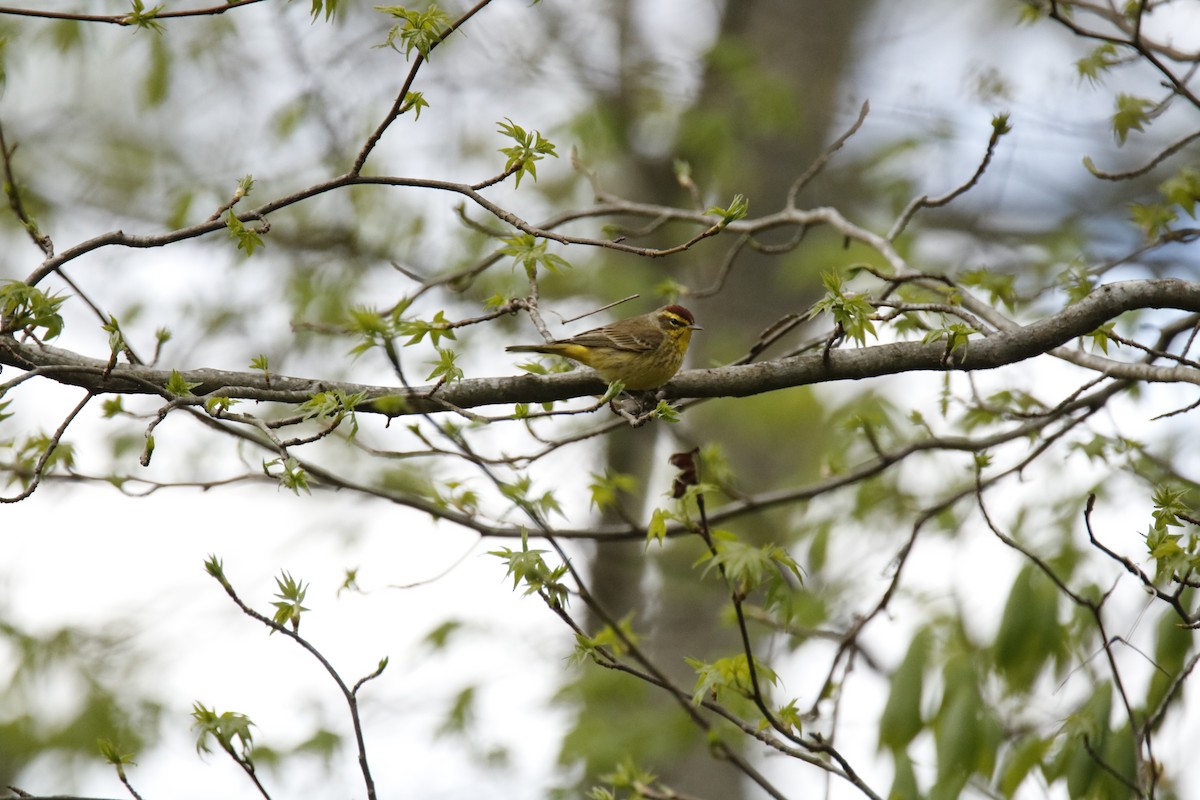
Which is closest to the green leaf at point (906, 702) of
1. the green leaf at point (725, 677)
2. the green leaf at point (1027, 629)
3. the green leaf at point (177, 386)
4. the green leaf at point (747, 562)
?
the green leaf at point (1027, 629)

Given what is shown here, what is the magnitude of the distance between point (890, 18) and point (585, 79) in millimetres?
4650

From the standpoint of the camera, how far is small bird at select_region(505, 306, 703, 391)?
18.6 feet

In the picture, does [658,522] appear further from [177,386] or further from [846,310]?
[177,386]

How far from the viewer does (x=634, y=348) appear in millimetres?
6156

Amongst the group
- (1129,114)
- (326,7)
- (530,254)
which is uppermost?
(1129,114)

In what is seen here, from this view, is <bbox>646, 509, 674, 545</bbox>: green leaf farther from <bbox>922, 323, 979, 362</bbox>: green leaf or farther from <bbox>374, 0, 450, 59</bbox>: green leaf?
<bbox>374, 0, 450, 59</bbox>: green leaf

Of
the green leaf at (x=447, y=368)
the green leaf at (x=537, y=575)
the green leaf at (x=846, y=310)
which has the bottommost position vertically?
the green leaf at (x=537, y=575)

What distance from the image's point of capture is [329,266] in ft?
32.1

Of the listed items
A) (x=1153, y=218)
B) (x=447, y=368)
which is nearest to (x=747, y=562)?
(x=447, y=368)

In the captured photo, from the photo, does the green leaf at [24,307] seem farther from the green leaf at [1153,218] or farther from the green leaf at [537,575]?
the green leaf at [1153,218]

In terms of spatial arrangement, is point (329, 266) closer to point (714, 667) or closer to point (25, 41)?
point (25, 41)

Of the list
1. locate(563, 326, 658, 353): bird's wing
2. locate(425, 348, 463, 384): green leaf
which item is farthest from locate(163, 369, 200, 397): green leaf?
locate(563, 326, 658, 353): bird's wing

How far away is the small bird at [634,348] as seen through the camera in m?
5.66

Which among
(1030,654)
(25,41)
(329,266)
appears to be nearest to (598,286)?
(329,266)
